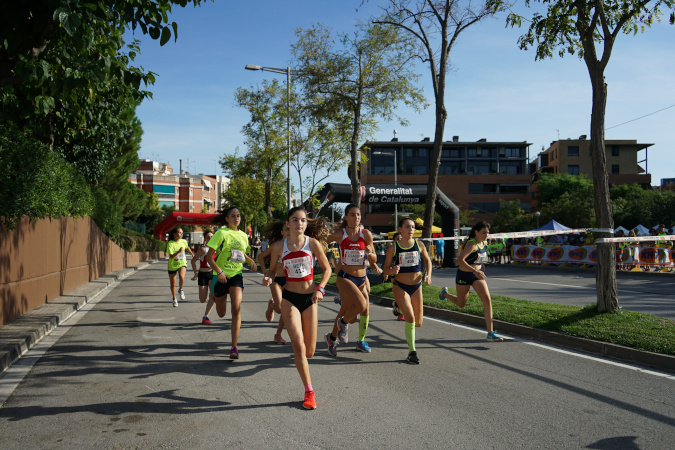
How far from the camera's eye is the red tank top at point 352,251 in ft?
25.8

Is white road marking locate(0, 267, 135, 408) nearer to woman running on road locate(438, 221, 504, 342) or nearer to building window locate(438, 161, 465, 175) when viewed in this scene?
woman running on road locate(438, 221, 504, 342)

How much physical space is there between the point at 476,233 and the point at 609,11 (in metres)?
4.24

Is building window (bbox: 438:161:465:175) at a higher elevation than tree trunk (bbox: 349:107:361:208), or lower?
higher

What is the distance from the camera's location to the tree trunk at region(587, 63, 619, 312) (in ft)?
30.5

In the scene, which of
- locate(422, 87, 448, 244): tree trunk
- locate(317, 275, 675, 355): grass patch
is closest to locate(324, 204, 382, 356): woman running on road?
locate(317, 275, 675, 355): grass patch

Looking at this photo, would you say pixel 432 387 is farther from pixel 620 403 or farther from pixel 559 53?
pixel 559 53

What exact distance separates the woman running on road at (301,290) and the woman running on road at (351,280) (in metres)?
1.95

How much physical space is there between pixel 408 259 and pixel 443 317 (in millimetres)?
4066

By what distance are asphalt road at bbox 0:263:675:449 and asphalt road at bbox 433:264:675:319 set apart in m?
5.70

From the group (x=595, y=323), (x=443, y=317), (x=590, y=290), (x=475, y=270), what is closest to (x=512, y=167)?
(x=590, y=290)

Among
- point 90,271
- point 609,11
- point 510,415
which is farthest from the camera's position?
point 90,271

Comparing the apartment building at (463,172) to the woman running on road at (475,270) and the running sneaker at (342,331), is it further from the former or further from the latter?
the running sneaker at (342,331)

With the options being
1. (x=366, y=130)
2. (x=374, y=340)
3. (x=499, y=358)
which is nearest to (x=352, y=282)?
(x=374, y=340)

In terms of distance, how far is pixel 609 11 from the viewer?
9.48 meters
